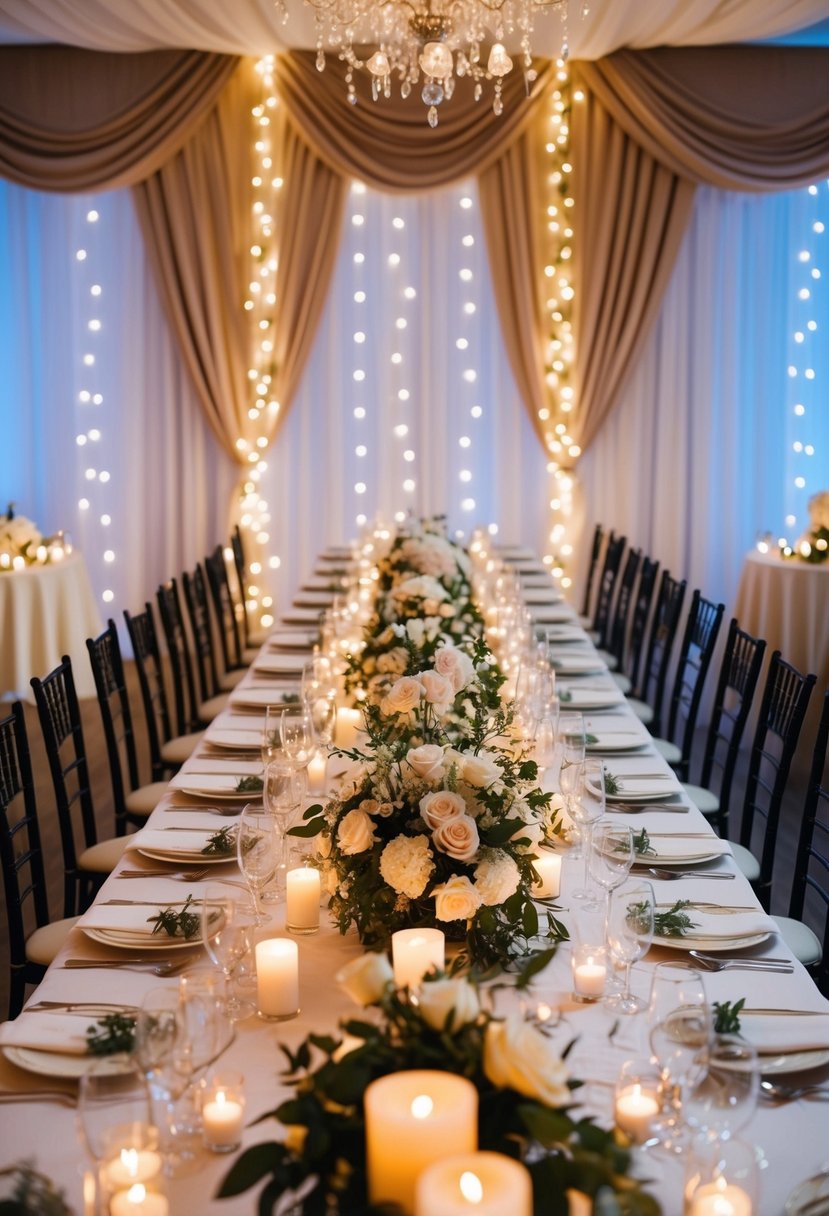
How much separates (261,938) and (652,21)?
5.66 meters

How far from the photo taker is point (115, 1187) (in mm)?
1465

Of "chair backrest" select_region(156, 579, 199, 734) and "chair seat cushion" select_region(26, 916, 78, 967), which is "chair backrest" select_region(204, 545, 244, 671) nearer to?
"chair backrest" select_region(156, 579, 199, 734)

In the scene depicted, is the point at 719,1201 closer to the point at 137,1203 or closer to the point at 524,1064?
the point at 524,1064

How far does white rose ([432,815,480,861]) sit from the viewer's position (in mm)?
2107

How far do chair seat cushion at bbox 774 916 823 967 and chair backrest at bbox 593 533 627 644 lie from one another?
3391 millimetres

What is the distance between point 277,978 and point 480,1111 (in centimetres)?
71

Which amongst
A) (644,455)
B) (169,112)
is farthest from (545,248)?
(169,112)

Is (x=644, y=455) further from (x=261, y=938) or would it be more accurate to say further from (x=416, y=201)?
(x=261, y=938)

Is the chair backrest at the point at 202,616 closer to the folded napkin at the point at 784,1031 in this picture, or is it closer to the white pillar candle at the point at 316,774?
the white pillar candle at the point at 316,774

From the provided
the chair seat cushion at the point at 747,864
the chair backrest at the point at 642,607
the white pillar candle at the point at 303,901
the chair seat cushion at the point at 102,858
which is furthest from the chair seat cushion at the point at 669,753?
the white pillar candle at the point at 303,901

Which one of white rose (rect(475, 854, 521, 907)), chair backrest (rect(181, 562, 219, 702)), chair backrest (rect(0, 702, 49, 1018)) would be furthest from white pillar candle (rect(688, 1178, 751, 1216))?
chair backrest (rect(181, 562, 219, 702))

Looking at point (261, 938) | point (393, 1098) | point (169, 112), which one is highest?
point (169, 112)

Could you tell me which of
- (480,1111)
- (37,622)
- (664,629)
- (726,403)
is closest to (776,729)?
(664,629)

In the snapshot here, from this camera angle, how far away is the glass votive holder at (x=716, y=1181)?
145 centimetres
